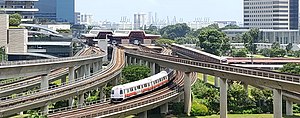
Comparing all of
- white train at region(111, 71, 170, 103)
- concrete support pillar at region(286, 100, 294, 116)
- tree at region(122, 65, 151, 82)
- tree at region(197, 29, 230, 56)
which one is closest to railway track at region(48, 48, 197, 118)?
white train at region(111, 71, 170, 103)

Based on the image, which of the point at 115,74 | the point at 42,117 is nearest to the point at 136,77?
the point at 115,74

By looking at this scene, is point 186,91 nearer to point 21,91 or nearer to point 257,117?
point 257,117

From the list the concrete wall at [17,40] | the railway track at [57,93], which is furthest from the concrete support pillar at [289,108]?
the concrete wall at [17,40]

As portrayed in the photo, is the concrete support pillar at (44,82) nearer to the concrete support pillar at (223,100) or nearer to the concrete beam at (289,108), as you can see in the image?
the concrete support pillar at (223,100)

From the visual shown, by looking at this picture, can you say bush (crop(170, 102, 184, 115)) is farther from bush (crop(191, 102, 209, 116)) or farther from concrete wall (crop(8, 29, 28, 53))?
concrete wall (crop(8, 29, 28, 53))

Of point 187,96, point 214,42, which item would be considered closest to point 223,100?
point 187,96

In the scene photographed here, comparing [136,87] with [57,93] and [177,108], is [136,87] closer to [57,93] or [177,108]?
[177,108]
